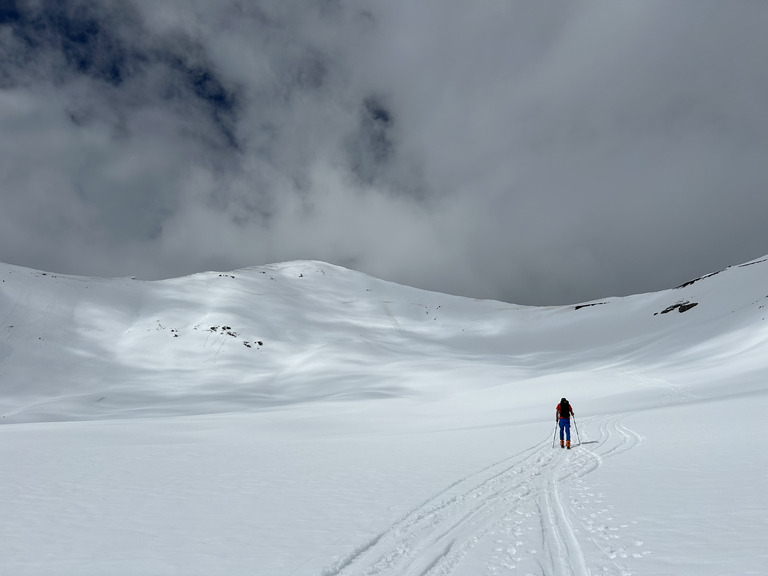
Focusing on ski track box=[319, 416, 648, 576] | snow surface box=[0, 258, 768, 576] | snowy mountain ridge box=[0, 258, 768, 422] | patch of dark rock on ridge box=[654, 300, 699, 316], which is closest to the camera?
ski track box=[319, 416, 648, 576]

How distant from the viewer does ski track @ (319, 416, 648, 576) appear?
625cm

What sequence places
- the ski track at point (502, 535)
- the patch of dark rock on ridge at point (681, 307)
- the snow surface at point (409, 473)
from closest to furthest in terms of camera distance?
the ski track at point (502, 535) → the snow surface at point (409, 473) → the patch of dark rock on ridge at point (681, 307)

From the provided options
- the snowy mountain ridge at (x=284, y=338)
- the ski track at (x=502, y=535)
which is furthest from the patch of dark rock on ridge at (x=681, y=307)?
the ski track at (x=502, y=535)

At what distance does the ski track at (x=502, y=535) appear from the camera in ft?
20.5

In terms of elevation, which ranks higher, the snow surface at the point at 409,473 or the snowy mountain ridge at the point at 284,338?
the snowy mountain ridge at the point at 284,338

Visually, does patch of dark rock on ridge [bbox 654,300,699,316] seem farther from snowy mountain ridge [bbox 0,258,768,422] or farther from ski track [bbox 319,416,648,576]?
ski track [bbox 319,416,648,576]

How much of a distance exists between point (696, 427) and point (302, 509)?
1749 cm

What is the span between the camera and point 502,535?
756cm

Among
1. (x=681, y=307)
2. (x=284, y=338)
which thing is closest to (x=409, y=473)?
(x=284, y=338)

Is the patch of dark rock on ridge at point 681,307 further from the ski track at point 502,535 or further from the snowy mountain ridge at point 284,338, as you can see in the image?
the ski track at point 502,535

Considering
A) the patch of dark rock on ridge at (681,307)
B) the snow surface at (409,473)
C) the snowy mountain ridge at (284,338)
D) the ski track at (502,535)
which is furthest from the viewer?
the patch of dark rock on ridge at (681,307)

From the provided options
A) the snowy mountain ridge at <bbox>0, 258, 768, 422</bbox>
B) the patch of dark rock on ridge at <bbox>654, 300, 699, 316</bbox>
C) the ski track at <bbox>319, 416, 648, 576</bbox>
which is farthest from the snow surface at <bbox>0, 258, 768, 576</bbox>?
the patch of dark rock on ridge at <bbox>654, 300, 699, 316</bbox>

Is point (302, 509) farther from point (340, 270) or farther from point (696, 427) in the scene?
point (340, 270)

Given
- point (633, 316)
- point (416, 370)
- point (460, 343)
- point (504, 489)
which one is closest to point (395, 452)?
point (504, 489)
